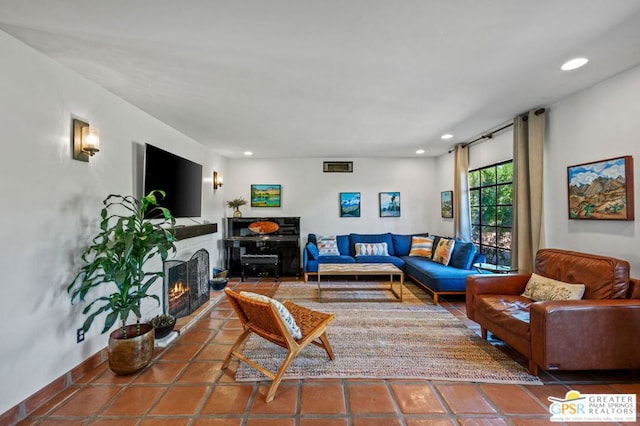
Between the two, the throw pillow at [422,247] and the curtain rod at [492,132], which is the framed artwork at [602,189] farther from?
the throw pillow at [422,247]

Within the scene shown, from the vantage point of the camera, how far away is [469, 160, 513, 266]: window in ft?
13.2

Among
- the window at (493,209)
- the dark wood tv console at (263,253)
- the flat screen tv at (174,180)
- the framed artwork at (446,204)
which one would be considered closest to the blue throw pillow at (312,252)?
the dark wood tv console at (263,253)

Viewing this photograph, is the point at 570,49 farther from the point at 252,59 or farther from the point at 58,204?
the point at 58,204

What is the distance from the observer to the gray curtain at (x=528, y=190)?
3.17m

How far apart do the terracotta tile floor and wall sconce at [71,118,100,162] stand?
1.83 meters

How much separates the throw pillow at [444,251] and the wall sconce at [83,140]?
471 cm

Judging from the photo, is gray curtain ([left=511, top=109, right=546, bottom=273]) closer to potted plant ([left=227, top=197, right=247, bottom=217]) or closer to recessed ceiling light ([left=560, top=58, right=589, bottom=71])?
recessed ceiling light ([left=560, top=58, right=589, bottom=71])

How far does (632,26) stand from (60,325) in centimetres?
450

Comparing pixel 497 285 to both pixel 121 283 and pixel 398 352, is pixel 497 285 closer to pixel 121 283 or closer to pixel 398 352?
pixel 398 352

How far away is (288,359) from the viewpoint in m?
2.01

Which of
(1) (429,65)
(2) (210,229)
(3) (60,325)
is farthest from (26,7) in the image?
(2) (210,229)

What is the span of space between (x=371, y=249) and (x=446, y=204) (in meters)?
1.80

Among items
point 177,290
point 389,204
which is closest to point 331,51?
point 177,290

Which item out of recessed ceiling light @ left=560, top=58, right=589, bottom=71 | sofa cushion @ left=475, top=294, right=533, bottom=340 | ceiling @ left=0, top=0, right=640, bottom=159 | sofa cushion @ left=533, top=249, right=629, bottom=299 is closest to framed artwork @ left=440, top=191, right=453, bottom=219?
ceiling @ left=0, top=0, right=640, bottom=159
